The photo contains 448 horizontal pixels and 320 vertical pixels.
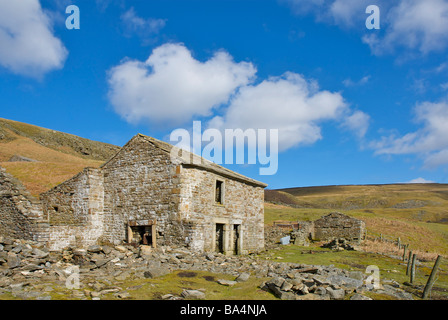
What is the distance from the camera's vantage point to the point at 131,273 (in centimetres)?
1246

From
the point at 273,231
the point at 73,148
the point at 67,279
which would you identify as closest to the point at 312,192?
the point at 73,148

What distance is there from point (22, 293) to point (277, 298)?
740cm

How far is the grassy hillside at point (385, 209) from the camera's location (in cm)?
4053

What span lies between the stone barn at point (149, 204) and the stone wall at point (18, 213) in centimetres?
82

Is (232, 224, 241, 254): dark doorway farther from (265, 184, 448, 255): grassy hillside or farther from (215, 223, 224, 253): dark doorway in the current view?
(265, 184, 448, 255): grassy hillside

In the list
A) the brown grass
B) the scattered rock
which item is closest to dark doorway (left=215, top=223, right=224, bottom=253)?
the scattered rock

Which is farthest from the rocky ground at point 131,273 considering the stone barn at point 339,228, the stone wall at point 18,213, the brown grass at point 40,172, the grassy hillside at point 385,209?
the grassy hillside at point 385,209

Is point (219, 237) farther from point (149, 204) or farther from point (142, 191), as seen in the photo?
point (142, 191)

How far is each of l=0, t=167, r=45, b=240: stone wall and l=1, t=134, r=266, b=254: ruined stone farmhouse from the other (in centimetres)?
10

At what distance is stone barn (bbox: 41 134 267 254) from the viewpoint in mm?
17625

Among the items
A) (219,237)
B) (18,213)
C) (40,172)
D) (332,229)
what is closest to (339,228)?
(332,229)
